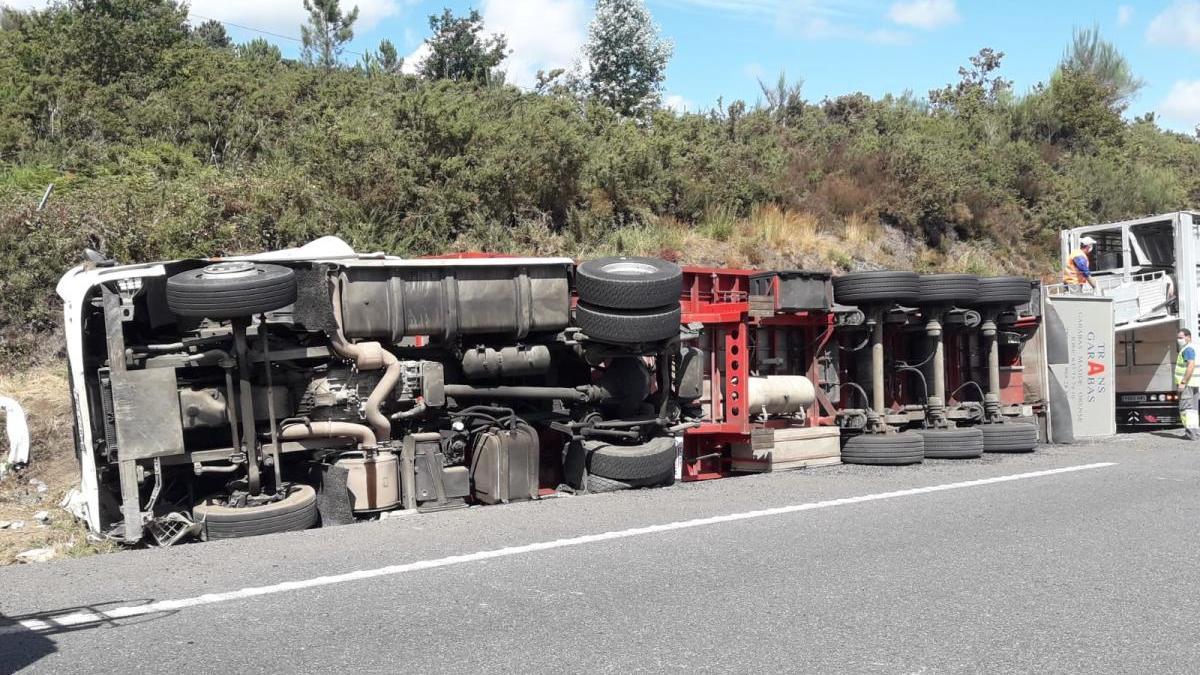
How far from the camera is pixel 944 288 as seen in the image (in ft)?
39.9

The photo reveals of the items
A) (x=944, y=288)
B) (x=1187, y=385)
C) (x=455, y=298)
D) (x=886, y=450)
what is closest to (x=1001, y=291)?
(x=944, y=288)

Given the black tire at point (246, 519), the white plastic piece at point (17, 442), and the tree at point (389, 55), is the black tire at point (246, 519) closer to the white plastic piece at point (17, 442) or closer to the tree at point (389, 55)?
the white plastic piece at point (17, 442)

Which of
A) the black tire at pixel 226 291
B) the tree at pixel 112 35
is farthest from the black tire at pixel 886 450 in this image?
the tree at pixel 112 35

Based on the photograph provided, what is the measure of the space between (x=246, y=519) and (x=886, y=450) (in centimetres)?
659

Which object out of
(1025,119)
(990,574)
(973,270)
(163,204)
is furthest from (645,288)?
(1025,119)

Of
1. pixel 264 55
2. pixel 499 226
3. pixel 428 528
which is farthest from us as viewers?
pixel 264 55

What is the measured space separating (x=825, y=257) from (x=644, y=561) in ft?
48.9

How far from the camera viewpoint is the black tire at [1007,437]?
12.3 meters

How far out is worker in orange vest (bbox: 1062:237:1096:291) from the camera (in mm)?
16141

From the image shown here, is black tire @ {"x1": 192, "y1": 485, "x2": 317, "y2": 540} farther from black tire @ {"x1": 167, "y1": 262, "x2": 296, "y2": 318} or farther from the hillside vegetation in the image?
the hillside vegetation

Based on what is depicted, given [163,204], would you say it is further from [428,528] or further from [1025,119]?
[1025,119]

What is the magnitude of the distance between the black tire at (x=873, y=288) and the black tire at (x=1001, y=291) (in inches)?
59.0

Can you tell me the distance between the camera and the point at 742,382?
1041 centimetres

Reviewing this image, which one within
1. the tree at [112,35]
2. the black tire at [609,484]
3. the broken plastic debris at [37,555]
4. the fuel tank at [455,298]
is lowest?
the black tire at [609,484]
